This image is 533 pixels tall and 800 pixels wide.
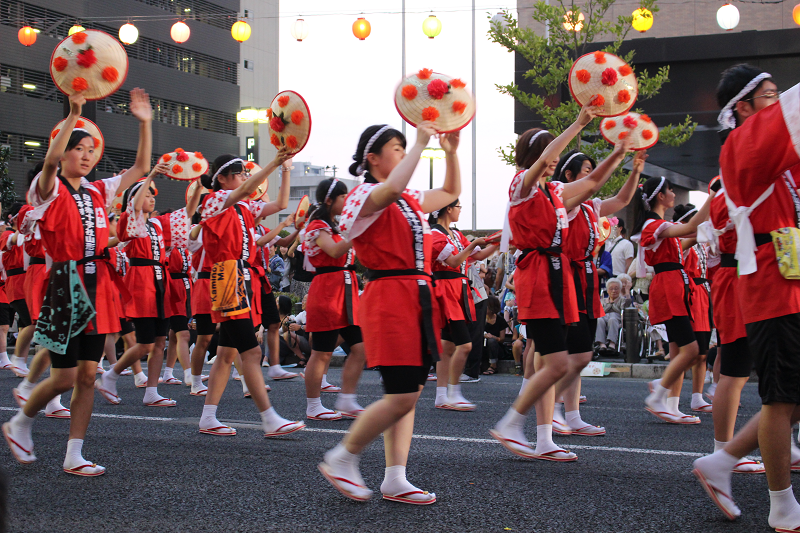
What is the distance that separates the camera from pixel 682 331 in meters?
6.55

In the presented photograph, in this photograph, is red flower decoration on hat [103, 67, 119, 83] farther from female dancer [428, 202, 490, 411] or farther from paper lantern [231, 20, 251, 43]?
paper lantern [231, 20, 251, 43]

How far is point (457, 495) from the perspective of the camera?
156 inches

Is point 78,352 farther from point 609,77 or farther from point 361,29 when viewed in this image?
point 361,29

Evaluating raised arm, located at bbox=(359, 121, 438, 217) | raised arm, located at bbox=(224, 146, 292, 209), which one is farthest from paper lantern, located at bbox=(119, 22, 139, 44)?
raised arm, located at bbox=(359, 121, 438, 217)

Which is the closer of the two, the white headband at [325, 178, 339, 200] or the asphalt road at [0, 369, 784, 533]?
the asphalt road at [0, 369, 784, 533]

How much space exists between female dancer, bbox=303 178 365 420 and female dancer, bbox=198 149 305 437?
653 mm

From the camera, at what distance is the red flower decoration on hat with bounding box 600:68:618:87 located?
5270 millimetres

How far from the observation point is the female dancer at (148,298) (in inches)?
307

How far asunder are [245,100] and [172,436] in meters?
50.9

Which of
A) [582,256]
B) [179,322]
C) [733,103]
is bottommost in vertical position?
[179,322]

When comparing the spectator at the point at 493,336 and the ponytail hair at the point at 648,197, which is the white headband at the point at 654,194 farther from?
the spectator at the point at 493,336

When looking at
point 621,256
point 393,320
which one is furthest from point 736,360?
point 621,256

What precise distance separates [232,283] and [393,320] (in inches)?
96.6

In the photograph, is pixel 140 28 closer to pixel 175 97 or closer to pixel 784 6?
pixel 175 97
